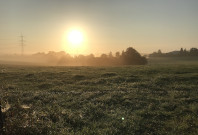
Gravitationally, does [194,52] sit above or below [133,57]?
above

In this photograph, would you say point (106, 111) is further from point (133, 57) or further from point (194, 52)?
point (194, 52)

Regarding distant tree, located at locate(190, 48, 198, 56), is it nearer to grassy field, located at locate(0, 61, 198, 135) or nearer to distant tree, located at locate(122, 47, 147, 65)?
distant tree, located at locate(122, 47, 147, 65)


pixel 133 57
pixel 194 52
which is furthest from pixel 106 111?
pixel 194 52

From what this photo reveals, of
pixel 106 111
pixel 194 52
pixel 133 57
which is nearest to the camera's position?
pixel 106 111

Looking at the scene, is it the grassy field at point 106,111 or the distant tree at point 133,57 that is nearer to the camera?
the grassy field at point 106,111

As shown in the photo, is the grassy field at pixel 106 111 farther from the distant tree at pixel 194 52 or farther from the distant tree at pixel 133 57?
the distant tree at pixel 194 52

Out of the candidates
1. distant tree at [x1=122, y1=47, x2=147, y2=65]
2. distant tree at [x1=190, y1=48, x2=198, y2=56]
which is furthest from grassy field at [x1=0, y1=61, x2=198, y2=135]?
distant tree at [x1=190, y1=48, x2=198, y2=56]

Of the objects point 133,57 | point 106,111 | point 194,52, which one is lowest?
point 106,111

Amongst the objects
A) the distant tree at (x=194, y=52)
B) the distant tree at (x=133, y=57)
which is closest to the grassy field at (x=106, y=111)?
the distant tree at (x=133, y=57)

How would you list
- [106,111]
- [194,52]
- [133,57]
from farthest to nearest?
[194,52], [133,57], [106,111]

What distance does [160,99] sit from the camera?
21.0 m

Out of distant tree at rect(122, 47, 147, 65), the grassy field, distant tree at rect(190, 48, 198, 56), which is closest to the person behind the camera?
the grassy field

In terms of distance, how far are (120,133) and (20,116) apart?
5745mm

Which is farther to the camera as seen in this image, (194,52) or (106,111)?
(194,52)
